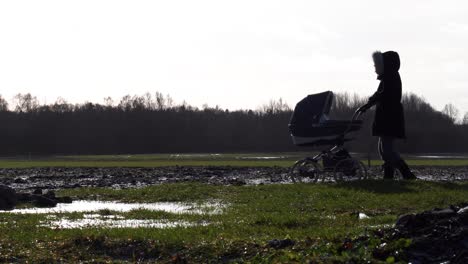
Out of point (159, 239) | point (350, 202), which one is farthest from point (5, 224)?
point (350, 202)

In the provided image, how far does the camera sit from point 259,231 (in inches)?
396

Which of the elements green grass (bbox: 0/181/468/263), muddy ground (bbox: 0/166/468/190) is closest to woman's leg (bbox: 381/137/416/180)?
green grass (bbox: 0/181/468/263)

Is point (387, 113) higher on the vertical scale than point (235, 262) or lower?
higher

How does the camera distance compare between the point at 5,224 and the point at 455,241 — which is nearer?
the point at 455,241

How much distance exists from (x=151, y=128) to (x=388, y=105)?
125 m

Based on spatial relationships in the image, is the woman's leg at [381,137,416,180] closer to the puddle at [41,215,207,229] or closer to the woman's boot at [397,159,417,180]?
the woman's boot at [397,159,417,180]

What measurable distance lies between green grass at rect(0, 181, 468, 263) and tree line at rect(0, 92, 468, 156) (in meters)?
105

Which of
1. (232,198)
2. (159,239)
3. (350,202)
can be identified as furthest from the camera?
(232,198)

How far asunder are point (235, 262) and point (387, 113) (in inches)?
436

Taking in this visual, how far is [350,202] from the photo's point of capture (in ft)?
47.5

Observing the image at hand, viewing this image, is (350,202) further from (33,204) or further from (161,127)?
(161,127)

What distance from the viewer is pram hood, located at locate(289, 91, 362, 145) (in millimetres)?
19438

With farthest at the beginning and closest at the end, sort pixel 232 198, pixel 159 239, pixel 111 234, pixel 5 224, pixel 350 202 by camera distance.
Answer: pixel 232 198, pixel 350 202, pixel 5 224, pixel 111 234, pixel 159 239

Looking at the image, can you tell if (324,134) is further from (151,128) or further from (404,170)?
(151,128)
